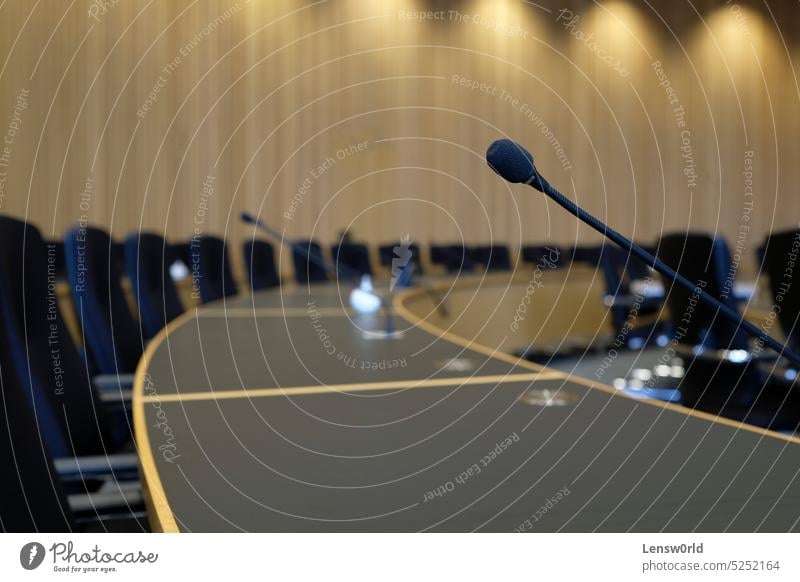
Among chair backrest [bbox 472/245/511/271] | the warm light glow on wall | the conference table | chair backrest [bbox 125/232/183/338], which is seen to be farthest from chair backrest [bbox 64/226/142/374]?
the warm light glow on wall

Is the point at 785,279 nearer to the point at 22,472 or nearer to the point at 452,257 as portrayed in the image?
the point at 22,472

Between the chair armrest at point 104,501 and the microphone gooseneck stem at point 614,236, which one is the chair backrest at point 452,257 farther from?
the microphone gooseneck stem at point 614,236

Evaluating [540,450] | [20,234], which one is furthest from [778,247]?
[20,234]

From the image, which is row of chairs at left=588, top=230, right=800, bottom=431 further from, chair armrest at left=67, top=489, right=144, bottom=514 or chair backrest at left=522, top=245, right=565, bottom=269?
chair backrest at left=522, top=245, right=565, bottom=269

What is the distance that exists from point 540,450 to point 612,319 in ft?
8.50

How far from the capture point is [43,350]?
0.93 metres

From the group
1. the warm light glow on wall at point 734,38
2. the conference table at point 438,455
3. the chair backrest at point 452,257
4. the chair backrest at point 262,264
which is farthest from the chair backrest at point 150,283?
the warm light glow on wall at point 734,38

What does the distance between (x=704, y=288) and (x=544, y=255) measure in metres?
3.37

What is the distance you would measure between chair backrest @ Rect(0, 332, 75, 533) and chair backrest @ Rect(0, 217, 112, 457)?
7cm

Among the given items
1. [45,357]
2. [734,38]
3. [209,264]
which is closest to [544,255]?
[734,38]

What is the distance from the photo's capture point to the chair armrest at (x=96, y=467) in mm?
819

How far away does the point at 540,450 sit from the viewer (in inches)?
23.5
